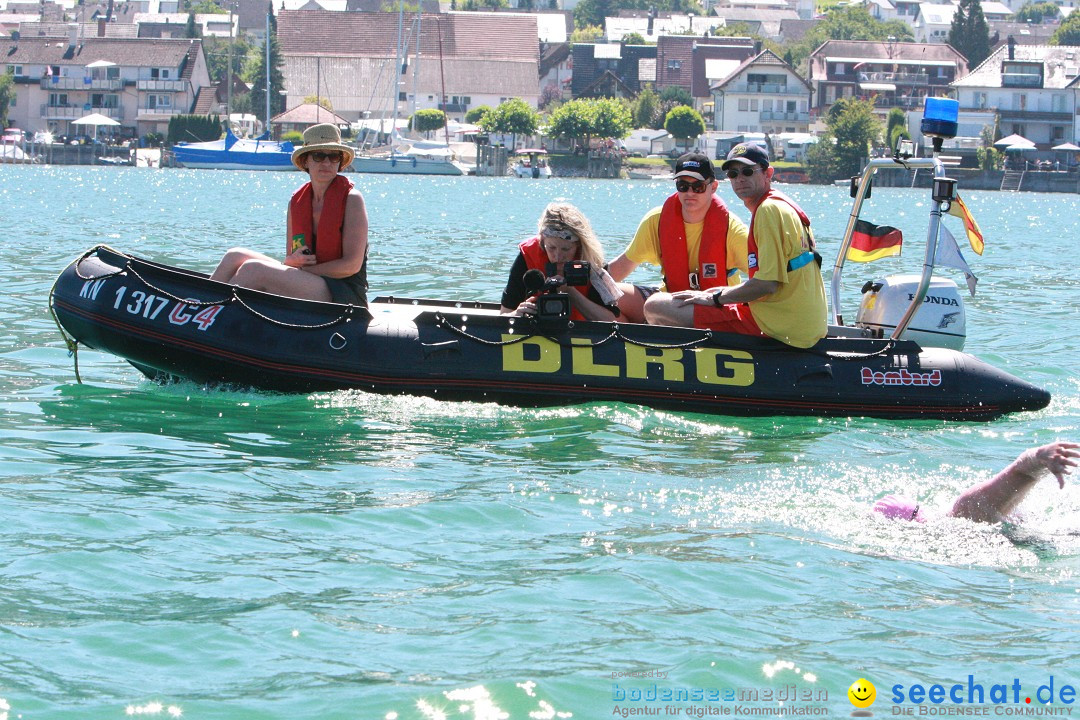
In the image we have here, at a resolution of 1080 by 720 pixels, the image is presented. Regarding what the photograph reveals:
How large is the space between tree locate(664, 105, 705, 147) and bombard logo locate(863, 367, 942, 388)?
272ft

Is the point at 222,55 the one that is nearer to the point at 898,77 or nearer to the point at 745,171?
the point at 898,77

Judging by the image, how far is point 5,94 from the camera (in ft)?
295

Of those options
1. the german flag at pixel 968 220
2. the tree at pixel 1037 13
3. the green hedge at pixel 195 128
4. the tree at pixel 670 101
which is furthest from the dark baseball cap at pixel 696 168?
the tree at pixel 1037 13

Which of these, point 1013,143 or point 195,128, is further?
point 195,128

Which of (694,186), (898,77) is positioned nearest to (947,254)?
(694,186)

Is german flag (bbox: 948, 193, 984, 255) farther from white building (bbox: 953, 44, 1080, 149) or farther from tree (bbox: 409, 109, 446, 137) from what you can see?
tree (bbox: 409, 109, 446, 137)

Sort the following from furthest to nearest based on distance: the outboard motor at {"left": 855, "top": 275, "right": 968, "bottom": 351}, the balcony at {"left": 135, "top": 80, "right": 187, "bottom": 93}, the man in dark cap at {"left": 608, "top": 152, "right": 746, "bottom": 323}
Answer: the balcony at {"left": 135, "top": 80, "right": 187, "bottom": 93} < the outboard motor at {"left": 855, "top": 275, "right": 968, "bottom": 351} < the man in dark cap at {"left": 608, "top": 152, "right": 746, "bottom": 323}

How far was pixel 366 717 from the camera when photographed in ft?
14.9

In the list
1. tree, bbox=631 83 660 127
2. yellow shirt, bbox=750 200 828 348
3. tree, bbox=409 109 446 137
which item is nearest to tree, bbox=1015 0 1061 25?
tree, bbox=631 83 660 127

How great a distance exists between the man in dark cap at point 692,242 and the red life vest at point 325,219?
1.85 meters

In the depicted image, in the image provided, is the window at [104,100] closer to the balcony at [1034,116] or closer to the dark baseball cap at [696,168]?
the balcony at [1034,116]

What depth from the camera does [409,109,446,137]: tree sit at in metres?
88.8

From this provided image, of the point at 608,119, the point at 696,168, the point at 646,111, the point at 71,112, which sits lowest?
the point at 696,168

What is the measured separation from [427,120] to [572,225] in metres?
82.0
